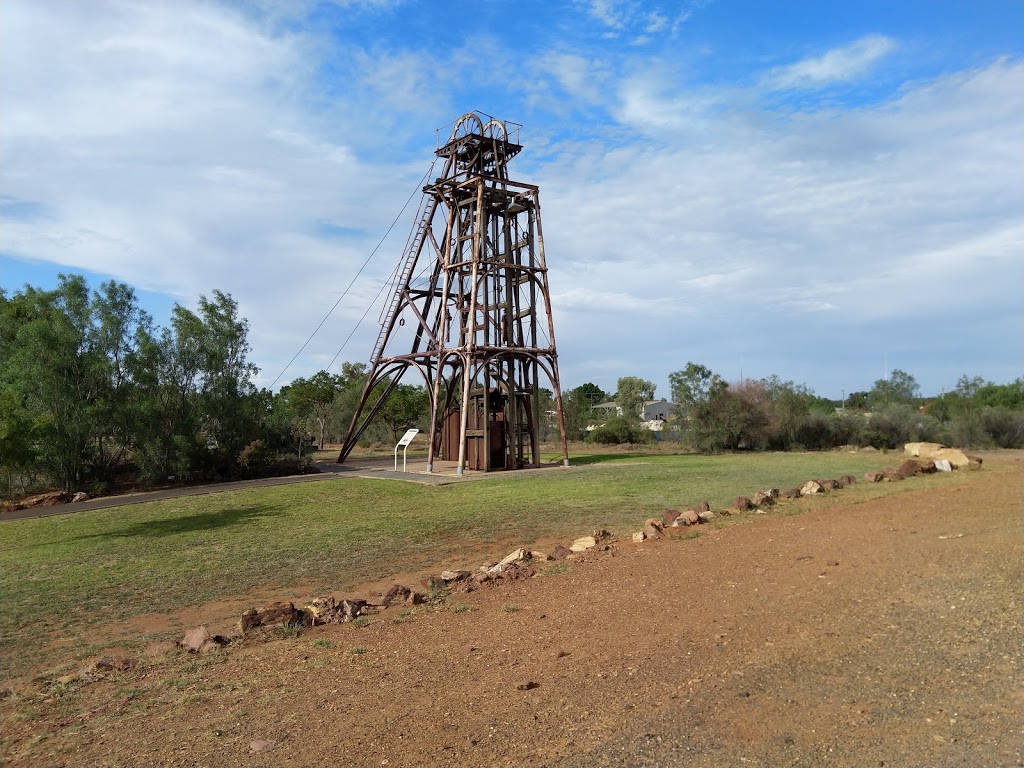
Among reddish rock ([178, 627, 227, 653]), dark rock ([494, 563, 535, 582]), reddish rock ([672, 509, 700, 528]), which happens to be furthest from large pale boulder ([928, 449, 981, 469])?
reddish rock ([178, 627, 227, 653])

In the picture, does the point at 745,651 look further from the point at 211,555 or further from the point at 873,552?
the point at 211,555

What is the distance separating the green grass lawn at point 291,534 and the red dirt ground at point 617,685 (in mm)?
2631

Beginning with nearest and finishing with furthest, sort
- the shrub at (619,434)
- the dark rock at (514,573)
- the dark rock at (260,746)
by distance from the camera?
the dark rock at (260,746), the dark rock at (514,573), the shrub at (619,434)

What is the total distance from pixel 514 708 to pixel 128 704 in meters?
3.02

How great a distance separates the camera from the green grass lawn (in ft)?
31.4

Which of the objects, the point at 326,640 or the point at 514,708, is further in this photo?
the point at 326,640

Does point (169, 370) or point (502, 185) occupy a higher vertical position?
point (502, 185)

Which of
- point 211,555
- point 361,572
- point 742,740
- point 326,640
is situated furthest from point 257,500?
point 742,740

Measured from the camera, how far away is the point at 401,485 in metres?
23.4

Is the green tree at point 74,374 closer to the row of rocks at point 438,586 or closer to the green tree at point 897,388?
the row of rocks at point 438,586

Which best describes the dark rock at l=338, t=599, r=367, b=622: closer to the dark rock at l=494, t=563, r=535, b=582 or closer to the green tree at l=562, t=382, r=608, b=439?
the dark rock at l=494, t=563, r=535, b=582

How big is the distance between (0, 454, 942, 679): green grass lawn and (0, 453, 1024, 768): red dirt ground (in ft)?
8.63

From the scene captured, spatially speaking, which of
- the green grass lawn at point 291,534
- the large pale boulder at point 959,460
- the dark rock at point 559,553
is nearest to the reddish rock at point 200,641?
the green grass lawn at point 291,534

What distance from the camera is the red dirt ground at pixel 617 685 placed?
4.29 m
